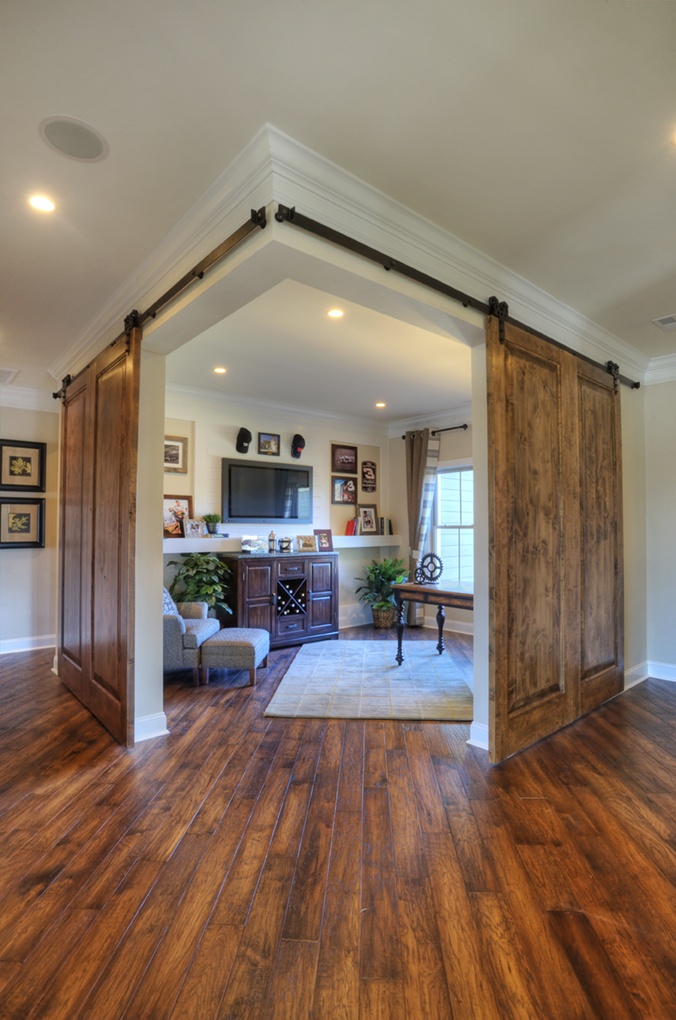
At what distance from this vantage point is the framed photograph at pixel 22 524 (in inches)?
208

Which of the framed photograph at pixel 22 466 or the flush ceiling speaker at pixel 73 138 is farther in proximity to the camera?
the framed photograph at pixel 22 466

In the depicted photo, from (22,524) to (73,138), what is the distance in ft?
14.8

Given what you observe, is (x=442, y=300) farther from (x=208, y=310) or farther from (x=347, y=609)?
(x=347, y=609)

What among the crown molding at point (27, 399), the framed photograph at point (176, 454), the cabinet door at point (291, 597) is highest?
the crown molding at point (27, 399)

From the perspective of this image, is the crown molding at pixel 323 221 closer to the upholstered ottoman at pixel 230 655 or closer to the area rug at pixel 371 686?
the upholstered ottoman at pixel 230 655

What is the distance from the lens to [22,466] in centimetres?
538

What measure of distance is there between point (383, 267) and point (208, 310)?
92 cm

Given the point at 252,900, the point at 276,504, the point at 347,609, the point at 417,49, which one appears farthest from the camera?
the point at 347,609

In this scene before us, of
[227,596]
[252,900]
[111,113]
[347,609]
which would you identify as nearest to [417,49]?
[111,113]

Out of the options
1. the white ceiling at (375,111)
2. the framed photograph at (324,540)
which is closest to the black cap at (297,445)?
the framed photograph at (324,540)

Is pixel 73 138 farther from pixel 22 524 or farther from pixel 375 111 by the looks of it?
pixel 22 524

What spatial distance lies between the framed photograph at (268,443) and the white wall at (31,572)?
2275 mm

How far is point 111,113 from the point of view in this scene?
5.82 ft

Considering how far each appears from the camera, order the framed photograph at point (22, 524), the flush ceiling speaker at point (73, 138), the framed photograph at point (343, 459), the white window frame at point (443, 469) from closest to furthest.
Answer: the flush ceiling speaker at point (73, 138) < the framed photograph at point (22, 524) < the white window frame at point (443, 469) < the framed photograph at point (343, 459)
